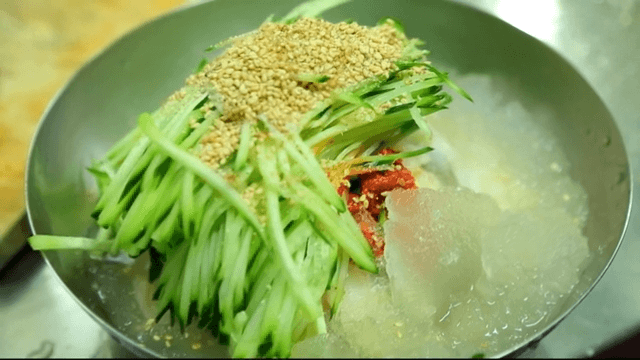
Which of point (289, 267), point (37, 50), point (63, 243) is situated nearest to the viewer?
point (289, 267)

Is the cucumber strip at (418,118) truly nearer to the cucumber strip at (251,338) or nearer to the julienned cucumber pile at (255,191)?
the julienned cucumber pile at (255,191)

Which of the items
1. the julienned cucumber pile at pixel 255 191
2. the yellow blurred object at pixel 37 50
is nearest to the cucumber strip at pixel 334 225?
the julienned cucumber pile at pixel 255 191

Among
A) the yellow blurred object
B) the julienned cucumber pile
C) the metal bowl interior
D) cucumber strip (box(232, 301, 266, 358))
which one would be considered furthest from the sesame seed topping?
the yellow blurred object

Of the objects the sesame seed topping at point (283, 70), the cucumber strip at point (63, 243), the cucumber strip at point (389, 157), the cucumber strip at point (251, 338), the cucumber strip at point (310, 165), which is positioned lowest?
the cucumber strip at point (251, 338)

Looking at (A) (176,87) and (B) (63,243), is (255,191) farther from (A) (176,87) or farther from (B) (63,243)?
(A) (176,87)

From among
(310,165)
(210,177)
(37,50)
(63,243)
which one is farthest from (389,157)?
(37,50)

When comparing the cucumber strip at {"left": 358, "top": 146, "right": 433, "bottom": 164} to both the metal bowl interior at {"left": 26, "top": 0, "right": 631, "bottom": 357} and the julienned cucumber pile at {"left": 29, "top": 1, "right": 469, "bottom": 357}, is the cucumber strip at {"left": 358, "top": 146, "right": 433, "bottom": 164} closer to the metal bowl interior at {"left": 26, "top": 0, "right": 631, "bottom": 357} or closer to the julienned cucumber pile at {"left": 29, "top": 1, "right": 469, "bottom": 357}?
the julienned cucumber pile at {"left": 29, "top": 1, "right": 469, "bottom": 357}

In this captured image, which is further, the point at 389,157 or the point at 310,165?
the point at 389,157

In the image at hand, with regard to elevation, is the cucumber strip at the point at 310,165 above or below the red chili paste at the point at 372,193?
above
